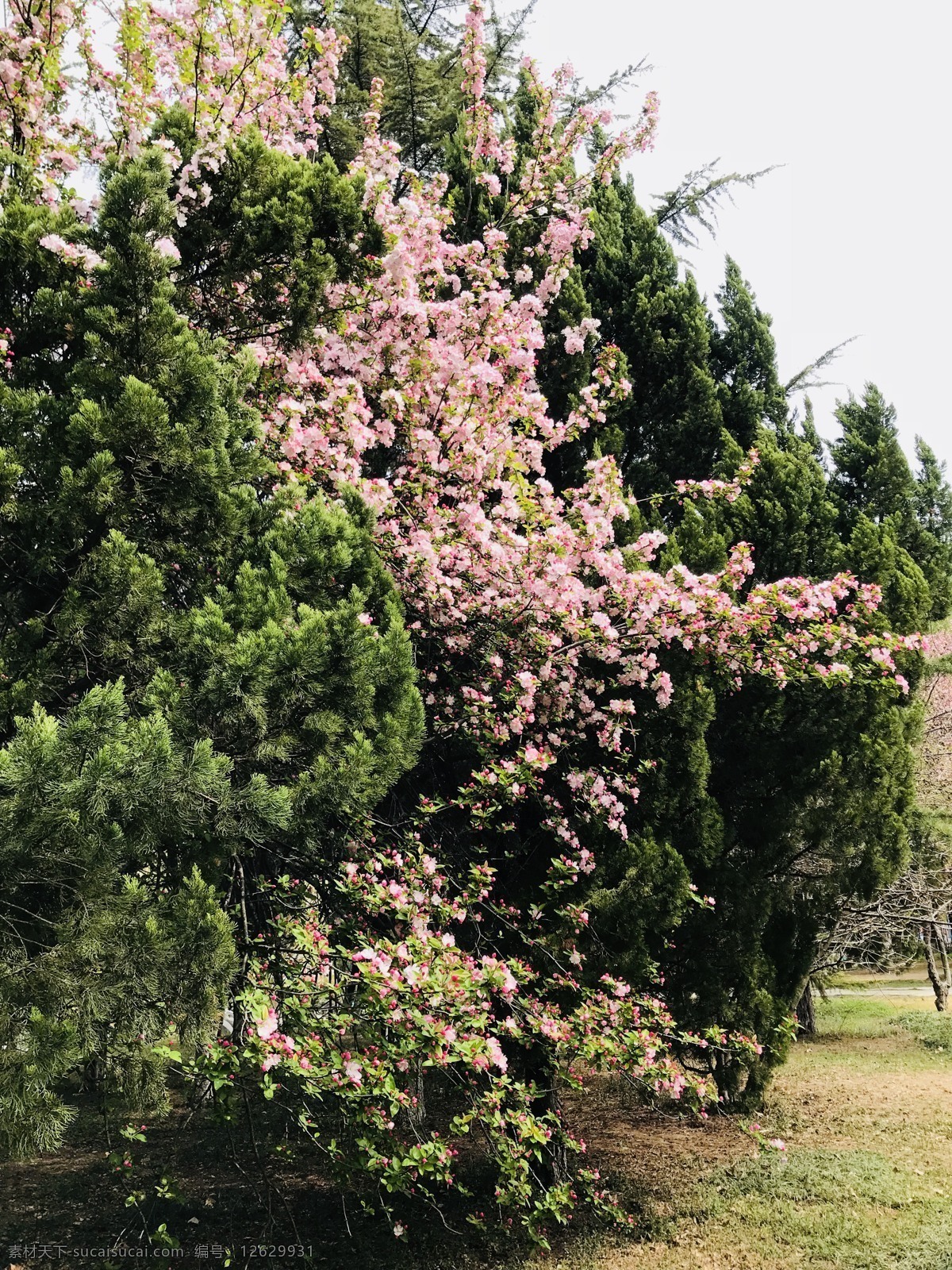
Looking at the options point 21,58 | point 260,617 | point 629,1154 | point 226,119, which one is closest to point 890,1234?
point 629,1154

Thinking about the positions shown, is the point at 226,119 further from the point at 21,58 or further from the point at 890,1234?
the point at 890,1234

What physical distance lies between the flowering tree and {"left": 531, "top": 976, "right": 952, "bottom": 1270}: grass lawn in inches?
29.0

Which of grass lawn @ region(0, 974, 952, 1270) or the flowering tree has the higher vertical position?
the flowering tree

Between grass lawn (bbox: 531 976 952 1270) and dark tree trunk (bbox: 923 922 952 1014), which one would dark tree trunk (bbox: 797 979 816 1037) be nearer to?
dark tree trunk (bbox: 923 922 952 1014)

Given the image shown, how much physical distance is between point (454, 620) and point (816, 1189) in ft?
16.8

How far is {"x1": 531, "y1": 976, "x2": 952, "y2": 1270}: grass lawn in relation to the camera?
5598 millimetres

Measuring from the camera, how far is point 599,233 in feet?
26.8

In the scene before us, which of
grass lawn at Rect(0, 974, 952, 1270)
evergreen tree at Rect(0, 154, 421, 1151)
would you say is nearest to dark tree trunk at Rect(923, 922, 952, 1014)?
grass lawn at Rect(0, 974, 952, 1270)

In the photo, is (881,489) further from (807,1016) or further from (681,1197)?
(807,1016)

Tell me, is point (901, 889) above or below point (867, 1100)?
above

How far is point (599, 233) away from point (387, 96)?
88.1 inches

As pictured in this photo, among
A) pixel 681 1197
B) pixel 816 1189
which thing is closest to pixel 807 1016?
pixel 816 1189

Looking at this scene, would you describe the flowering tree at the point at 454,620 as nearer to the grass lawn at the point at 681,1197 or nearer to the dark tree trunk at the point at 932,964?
the grass lawn at the point at 681,1197

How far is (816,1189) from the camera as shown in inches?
259
